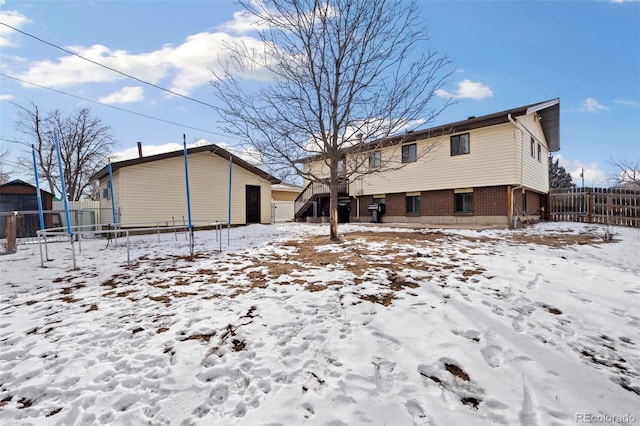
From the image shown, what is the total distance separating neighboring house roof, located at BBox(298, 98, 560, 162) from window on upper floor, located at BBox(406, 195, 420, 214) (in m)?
3.26

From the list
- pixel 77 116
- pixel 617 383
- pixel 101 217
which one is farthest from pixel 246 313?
pixel 77 116

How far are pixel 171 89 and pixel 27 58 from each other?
4.82m

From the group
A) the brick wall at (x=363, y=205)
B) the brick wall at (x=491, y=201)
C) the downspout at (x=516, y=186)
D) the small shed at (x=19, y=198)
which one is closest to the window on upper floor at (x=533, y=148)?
the downspout at (x=516, y=186)

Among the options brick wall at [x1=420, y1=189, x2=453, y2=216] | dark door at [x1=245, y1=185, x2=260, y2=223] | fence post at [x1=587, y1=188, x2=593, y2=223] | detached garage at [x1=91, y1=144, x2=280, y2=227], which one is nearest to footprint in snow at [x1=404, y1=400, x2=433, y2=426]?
detached garage at [x1=91, y1=144, x2=280, y2=227]

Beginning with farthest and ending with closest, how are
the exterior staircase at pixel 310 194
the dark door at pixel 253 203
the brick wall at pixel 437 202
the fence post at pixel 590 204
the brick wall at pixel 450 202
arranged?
the exterior staircase at pixel 310 194, the dark door at pixel 253 203, the brick wall at pixel 437 202, the fence post at pixel 590 204, the brick wall at pixel 450 202

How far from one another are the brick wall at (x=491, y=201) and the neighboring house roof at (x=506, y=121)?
3.07m

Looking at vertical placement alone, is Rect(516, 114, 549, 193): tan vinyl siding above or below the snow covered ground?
above

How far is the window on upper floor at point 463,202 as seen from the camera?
1420 cm

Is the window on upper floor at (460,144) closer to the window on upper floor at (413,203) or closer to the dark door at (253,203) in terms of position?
the window on upper floor at (413,203)

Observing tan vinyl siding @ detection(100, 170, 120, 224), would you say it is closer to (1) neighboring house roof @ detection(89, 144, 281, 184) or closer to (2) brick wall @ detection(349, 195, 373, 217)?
(1) neighboring house roof @ detection(89, 144, 281, 184)

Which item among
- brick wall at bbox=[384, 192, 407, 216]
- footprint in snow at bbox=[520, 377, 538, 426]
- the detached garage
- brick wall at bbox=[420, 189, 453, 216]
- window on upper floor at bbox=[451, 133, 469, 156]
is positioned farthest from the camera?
brick wall at bbox=[384, 192, 407, 216]

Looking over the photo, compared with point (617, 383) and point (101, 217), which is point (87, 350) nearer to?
point (617, 383)

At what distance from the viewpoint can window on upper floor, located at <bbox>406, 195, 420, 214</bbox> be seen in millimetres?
16123

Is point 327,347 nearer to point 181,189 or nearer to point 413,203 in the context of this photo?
point 181,189
